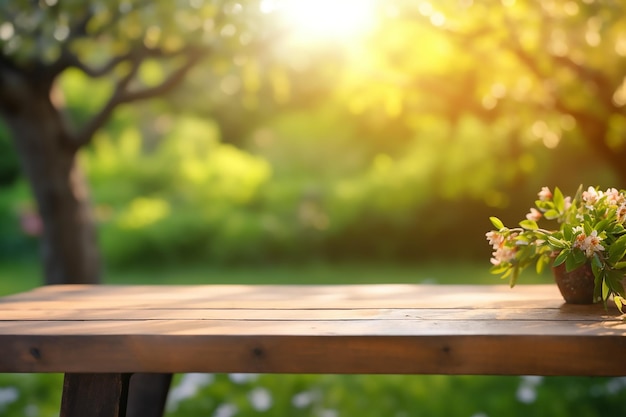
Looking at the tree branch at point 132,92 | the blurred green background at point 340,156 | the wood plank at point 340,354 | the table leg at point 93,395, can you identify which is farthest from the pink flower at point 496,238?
the tree branch at point 132,92

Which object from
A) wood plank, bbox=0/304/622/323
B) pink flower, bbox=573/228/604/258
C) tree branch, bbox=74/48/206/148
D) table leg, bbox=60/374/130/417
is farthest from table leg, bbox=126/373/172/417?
tree branch, bbox=74/48/206/148

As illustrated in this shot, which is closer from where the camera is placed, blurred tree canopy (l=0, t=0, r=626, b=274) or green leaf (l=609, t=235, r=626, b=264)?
green leaf (l=609, t=235, r=626, b=264)

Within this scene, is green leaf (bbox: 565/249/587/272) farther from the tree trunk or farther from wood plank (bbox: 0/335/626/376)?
the tree trunk

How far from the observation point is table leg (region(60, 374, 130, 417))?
2.06 meters

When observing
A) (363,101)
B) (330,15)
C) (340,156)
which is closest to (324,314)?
(330,15)

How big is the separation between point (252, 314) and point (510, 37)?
7.20 feet

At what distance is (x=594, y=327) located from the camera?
6.28 ft

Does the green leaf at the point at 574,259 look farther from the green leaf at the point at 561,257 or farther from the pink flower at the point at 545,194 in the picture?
the pink flower at the point at 545,194

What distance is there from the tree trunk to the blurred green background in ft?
1.01

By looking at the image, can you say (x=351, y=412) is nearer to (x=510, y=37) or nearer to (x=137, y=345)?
(x=510, y=37)

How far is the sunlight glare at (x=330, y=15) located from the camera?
391cm

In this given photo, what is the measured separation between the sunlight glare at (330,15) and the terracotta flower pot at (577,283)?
6.52 feet

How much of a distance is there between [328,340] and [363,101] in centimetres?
304

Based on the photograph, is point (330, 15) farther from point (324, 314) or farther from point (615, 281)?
point (615, 281)
